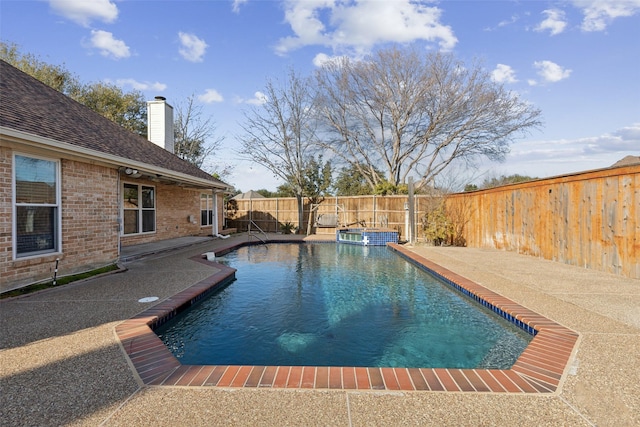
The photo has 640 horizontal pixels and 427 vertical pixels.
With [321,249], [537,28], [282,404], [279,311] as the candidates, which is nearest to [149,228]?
[321,249]

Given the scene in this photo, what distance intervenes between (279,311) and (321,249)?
7.81 metres

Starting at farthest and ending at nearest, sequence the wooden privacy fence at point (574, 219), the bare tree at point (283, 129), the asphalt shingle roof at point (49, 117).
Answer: the bare tree at point (283, 129) → the wooden privacy fence at point (574, 219) → the asphalt shingle roof at point (49, 117)

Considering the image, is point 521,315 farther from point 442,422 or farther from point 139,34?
point 139,34

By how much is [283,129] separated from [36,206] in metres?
15.4

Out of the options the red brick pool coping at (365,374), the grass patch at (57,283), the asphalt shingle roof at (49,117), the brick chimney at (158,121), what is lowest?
the red brick pool coping at (365,374)

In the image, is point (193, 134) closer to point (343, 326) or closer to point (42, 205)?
point (42, 205)

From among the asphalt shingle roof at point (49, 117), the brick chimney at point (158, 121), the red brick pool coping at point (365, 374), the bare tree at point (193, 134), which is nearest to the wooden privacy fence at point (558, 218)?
the red brick pool coping at point (365, 374)

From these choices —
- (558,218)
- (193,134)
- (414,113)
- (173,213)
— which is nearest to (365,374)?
(558,218)

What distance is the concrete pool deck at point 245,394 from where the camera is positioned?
2.18m

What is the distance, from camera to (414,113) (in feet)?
75.5

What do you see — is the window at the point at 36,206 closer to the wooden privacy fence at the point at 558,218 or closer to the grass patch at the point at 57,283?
the grass patch at the point at 57,283

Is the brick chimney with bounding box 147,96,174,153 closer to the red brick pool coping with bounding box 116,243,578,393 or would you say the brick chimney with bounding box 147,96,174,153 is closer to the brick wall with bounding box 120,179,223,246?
the brick wall with bounding box 120,179,223,246

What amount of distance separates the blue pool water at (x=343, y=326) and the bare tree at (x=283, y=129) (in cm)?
1307

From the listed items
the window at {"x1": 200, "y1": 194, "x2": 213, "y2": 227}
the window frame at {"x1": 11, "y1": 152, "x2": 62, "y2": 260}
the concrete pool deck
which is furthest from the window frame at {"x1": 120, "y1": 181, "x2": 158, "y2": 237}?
the concrete pool deck
